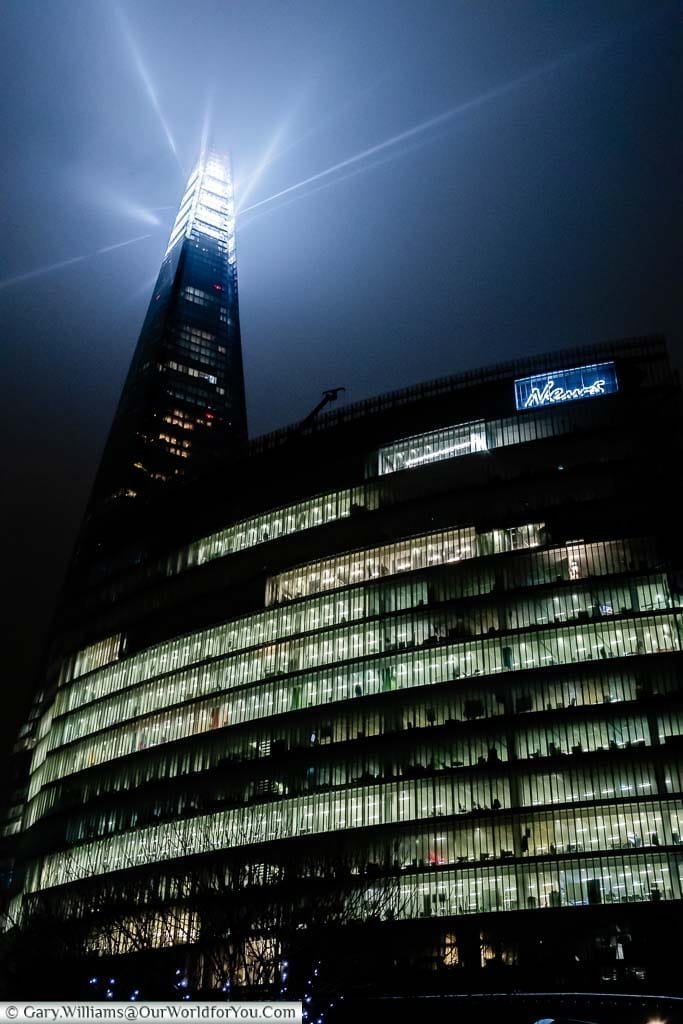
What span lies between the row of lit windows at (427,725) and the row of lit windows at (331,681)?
1.67 m

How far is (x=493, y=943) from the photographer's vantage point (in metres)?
66.9

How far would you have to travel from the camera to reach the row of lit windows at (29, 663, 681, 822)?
72188 mm

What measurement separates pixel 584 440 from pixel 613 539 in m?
11.6

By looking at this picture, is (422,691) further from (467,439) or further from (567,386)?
(567,386)

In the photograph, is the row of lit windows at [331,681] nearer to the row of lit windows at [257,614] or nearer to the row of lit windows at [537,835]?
the row of lit windows at [257,614]

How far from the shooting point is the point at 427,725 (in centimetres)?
7781

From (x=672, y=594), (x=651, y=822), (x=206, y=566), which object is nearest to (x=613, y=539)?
(x=672, y=594)

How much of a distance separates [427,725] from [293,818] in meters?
15.5

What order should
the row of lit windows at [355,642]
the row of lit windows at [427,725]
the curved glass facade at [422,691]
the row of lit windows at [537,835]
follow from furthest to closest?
the row of lit windows at [355,642]
the row of lit windows at [427,725]
the curved glass facade at [422,691]
the row of lit windows at [537,835]

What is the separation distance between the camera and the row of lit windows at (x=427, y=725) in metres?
72.2

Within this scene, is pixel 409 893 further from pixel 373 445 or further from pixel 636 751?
pixel 373 445

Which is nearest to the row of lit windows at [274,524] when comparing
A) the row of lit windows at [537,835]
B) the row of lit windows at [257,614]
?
the row of lit windows at [257,614]

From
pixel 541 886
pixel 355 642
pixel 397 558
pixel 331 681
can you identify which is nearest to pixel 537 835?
pixel 541 886

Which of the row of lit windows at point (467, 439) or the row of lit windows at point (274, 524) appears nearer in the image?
the row of lit windows at point (467, 439)
